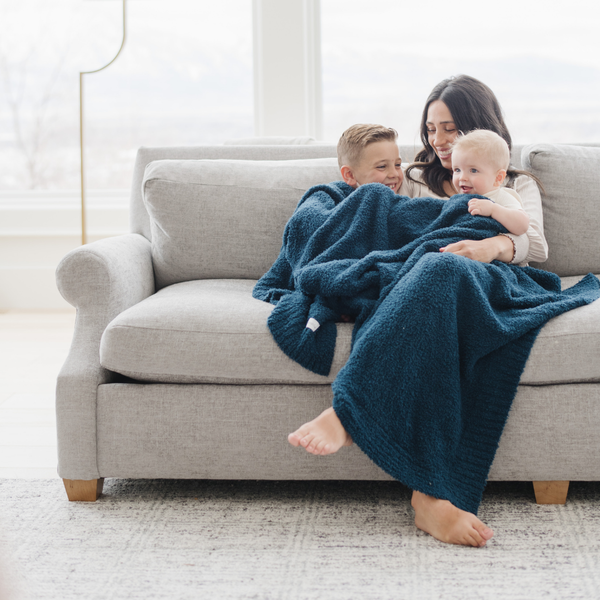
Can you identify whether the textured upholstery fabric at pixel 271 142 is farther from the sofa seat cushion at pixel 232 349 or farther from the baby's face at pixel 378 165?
the sofa seat cushion at pixel 232 349

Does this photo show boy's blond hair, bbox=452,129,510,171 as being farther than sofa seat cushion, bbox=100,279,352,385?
Yes

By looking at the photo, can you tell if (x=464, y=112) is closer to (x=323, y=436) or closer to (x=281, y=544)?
(x=323, y=436)

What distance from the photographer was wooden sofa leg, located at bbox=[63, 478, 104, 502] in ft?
5.14

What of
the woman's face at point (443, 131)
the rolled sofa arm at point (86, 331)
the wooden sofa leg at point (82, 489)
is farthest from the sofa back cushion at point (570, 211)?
the wooden sofa leg at point (82, 489)

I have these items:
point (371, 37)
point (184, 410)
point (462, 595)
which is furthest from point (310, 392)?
point (371, 37)

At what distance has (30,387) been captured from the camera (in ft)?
7.93

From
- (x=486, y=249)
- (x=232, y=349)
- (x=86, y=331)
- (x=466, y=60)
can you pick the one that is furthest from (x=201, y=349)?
(x=466, y=60)

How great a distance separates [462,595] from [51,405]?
1.54 meters

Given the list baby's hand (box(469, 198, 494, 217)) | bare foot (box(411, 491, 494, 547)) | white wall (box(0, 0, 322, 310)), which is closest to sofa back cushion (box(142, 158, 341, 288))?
baby's hand (box(469, 198, 494, 217))

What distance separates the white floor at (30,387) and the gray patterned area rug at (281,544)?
175 millimetres

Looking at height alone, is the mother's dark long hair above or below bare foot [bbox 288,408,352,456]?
above

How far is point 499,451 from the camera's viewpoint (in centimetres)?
148

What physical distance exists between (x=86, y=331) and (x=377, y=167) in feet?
2.91

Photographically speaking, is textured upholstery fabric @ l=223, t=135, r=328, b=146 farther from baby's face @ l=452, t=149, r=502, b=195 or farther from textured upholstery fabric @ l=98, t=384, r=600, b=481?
textured upholstery fabric @ l=98, t=384, r=600, b=481
